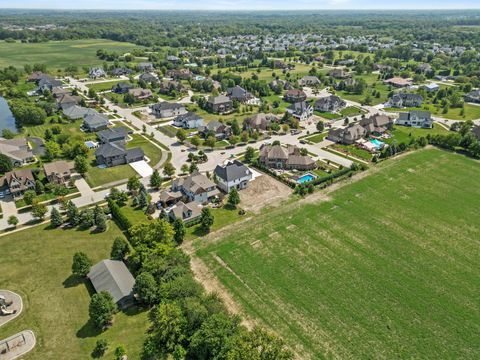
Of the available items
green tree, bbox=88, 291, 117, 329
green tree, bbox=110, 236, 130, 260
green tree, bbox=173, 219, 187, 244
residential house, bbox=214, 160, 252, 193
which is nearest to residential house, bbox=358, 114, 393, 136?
residential house, bbox=214, 160, 252, 193

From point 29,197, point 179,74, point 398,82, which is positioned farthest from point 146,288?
point 398,82

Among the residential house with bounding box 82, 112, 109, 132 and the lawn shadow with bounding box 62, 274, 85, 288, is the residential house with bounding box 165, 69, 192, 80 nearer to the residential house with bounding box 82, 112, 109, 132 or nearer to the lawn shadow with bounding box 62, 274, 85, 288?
the residential house with bounding box 82, 112, 109, 132

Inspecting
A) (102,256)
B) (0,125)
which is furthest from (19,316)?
Result: (0,125)

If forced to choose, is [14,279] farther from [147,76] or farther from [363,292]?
[147,76]

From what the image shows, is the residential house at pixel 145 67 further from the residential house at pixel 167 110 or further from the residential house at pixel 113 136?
the residential house at pixel 113 136

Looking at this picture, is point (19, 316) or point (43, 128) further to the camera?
point (43, 128)
